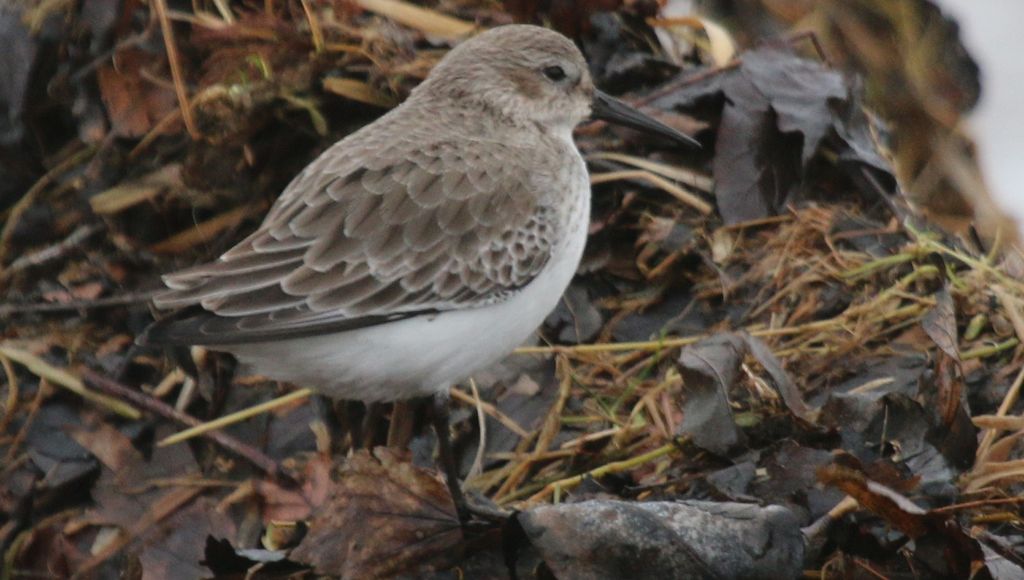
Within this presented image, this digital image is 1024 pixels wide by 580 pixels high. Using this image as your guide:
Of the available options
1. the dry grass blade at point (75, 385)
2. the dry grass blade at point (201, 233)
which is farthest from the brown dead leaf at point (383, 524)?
the dry grass blade at point (201, 233)


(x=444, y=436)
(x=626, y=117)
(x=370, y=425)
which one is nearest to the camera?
(x=444, y=436)

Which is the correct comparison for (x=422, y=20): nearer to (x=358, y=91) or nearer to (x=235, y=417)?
(x=358, y=91)

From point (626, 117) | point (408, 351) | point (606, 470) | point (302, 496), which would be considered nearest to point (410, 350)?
point (408, 351)

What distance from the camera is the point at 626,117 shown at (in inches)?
188

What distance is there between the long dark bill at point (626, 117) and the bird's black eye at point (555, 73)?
5.8 inches

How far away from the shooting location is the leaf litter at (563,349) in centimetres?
352

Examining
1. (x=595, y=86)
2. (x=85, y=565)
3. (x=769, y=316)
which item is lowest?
(x=85, y=565)

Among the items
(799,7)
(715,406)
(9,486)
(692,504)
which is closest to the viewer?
(692,504)

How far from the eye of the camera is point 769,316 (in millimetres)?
4578

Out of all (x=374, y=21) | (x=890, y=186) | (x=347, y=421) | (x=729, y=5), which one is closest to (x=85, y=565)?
(x=347, y=421)

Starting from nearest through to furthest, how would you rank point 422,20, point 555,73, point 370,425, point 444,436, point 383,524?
1. point 383,524
2. point 444,436
3. point 370,425
4. point 555,73
5. point 422,20

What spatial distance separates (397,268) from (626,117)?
1.11 metres

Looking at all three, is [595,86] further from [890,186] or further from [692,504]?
[692,504]

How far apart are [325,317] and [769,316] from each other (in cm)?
143
